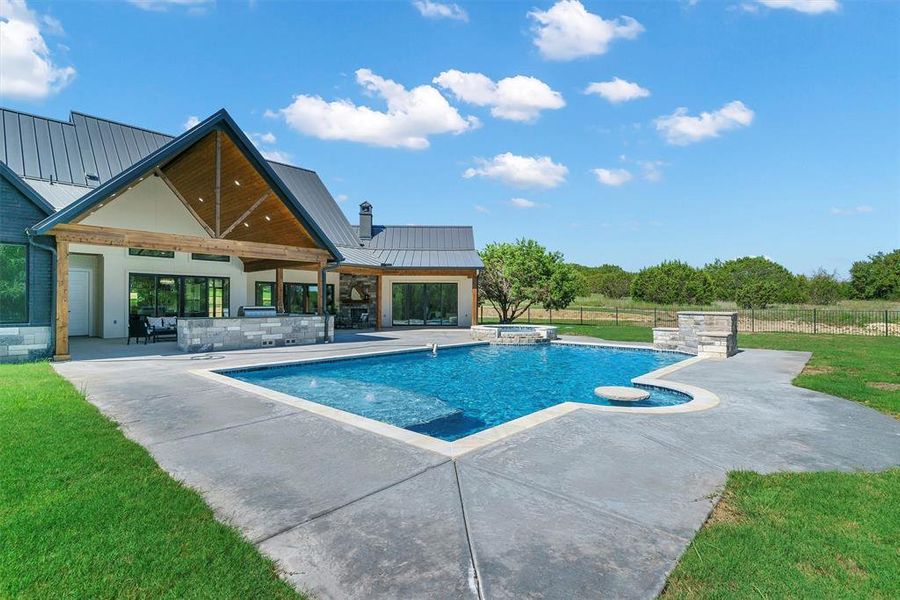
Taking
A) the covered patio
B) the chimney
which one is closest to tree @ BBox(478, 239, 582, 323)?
the chimney

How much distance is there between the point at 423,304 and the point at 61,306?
A: 50.1 feet

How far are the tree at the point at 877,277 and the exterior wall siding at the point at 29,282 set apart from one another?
5369 centimetres

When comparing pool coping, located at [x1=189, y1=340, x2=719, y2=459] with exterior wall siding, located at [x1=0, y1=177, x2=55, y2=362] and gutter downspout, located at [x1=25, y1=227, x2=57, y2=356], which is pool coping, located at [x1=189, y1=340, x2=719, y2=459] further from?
exterior wall siding, located at [x1=0, y1=177, x2=55, y2=362]

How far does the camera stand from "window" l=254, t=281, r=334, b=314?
20094 mm

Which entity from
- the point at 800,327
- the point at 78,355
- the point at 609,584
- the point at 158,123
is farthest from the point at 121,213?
the point at 800,327

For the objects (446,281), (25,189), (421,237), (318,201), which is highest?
(318,201)

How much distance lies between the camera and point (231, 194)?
14984mm

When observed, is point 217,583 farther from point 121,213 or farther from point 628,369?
point 121,213

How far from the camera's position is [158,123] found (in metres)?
19.4

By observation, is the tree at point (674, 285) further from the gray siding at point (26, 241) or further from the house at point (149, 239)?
the gray siding at point (26, 241)

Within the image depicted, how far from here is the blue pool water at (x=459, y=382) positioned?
7.26 m

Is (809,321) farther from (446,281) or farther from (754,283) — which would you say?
(754,283)

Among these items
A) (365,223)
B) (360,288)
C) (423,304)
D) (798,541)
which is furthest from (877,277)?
(798,541)

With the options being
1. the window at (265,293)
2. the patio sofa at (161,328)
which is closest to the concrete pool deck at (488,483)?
the patio sofa at (161,328)
